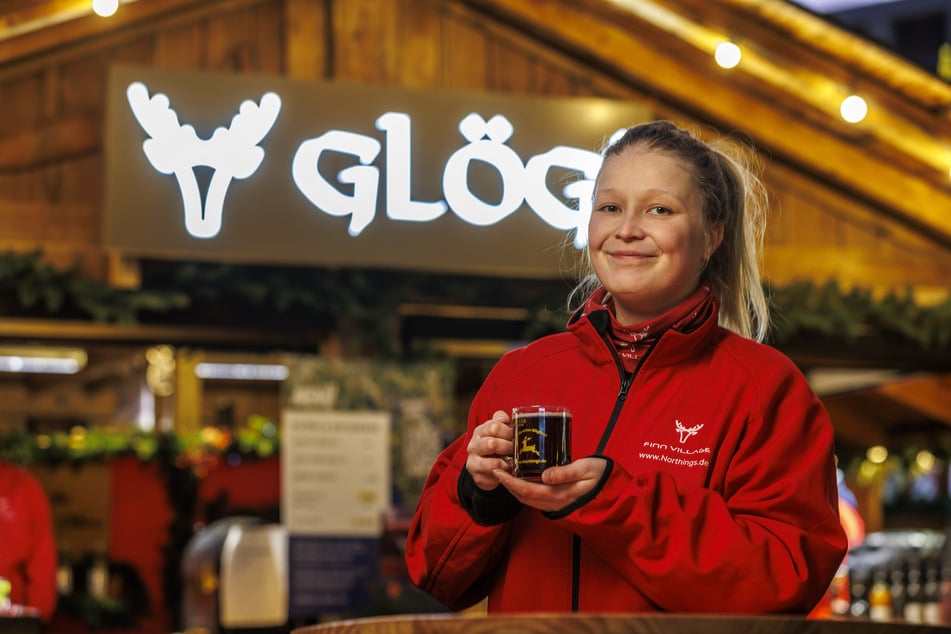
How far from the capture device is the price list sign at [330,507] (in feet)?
19.8

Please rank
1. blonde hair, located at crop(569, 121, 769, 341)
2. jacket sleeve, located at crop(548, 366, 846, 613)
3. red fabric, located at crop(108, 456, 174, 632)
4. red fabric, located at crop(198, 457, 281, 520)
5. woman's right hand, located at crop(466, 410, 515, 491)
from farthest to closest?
1. red fabric, located at crop(108, 456, 174, 632)
2. red fabric, located at crop(198, 457, 281, 520)
3. blonde hair, located at crop(569, 121, 769, 341)
4. woman's right hand, located at crop(466, 410, 515, 491)
5. jacket sleeve, located at crop(548, 366, 846, 613)

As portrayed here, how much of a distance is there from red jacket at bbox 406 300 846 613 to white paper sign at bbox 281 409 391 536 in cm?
404

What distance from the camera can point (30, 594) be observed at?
5988 millimetres

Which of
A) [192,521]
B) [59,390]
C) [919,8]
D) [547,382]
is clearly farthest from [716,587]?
[919,8]

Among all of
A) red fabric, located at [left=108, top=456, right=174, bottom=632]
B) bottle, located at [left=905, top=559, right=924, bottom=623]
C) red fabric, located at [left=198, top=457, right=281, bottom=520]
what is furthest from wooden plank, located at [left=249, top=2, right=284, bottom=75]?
bottle, located at [left=905, top=559, right=924, bottom=623]

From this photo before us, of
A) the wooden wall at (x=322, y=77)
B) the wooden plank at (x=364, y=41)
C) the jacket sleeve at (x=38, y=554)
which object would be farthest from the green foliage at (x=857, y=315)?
the jacket sleeve at (x=38, y=554)

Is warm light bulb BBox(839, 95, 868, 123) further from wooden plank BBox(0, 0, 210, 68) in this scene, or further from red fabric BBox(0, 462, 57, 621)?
red fabric BBox(0, 462, 57, 621)

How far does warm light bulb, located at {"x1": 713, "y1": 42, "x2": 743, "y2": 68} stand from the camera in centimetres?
652

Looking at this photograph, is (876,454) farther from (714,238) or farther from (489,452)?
(489,452)

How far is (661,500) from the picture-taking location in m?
1.73

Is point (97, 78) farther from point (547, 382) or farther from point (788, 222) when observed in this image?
point (547, 382)

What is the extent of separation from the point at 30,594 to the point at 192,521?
225cm

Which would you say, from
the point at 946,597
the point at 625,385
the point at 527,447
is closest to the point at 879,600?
the point at 946,597

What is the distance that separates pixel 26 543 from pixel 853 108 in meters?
4.58
